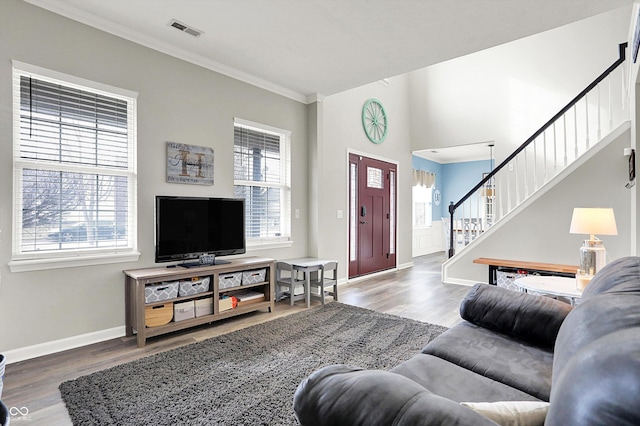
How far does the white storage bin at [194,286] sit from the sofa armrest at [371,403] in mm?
2361

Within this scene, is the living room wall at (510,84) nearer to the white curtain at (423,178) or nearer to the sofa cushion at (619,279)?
the white curtain at (423,178)

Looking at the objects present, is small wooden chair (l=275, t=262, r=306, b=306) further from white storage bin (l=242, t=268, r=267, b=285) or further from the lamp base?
the lamp base

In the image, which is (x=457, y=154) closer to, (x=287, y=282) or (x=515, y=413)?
(x=287, y=282)

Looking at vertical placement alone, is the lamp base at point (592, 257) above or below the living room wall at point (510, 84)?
below

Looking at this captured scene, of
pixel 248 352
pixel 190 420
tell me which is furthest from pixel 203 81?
pixel 190 420

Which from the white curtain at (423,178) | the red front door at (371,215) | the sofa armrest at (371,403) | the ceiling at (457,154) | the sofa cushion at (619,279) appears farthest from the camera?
the white curtain at (423,178)

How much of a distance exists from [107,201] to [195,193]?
80 centimetres

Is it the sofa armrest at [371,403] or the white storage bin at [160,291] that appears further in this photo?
the white storage bin at [160,291]

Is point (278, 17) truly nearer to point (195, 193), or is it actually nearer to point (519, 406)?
point (195, 193)

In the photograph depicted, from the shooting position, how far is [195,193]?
3.49 m

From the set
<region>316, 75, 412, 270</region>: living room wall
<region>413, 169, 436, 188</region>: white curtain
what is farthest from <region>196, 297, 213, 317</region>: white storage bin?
<region>413, 169, 436, 188</region>: white curtain

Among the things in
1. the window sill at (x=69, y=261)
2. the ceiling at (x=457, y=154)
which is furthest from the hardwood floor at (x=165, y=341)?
the ceiling at (x=457, y=154)

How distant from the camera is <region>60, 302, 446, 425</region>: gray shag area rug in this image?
71.1 inches

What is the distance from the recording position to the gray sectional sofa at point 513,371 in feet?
1.90
